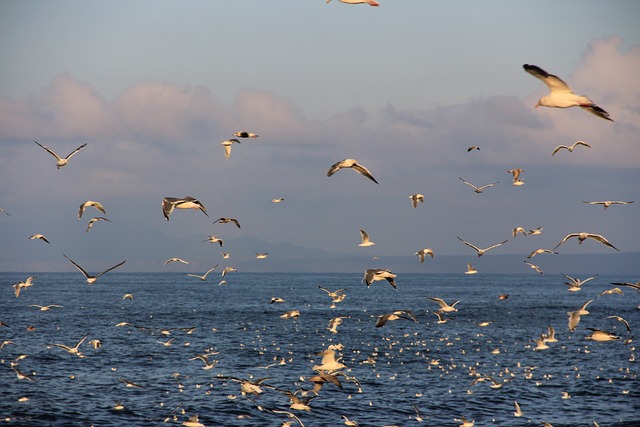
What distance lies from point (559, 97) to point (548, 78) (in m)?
1.33

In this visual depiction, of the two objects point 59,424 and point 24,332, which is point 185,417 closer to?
point 59,424

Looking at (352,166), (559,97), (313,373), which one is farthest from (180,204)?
(313,373)

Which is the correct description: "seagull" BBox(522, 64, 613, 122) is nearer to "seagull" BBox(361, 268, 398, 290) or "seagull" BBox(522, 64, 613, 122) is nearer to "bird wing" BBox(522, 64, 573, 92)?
"bird wing" BBox(522, 64, 573, 92)

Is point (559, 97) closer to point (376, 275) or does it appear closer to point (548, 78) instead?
point (548, 78)

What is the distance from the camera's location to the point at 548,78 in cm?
1820

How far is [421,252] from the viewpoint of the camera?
4019 centimetres

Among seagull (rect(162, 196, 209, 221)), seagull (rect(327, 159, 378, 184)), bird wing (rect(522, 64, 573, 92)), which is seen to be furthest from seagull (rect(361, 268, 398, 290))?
bird wing (rect(522, 64, 573, 92))

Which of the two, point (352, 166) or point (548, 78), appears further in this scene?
point (352, 166)

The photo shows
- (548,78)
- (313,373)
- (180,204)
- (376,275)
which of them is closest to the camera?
(548,78)

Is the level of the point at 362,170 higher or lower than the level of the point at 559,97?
lower

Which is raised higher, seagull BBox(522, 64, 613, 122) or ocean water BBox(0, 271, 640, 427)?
seagull BBox(522, 64, 613, 122)

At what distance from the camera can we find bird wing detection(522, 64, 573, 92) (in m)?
17.2

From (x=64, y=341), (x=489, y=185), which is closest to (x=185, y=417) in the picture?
(x=489, y=185)

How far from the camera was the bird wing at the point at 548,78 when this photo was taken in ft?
56.5
